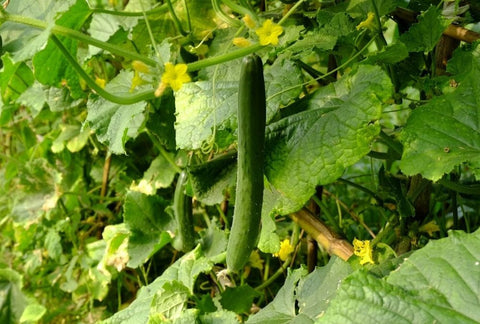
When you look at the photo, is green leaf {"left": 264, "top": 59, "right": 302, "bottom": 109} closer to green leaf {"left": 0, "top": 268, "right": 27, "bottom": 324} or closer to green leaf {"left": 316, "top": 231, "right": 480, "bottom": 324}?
green leaf {"left": 316, "top": 231, "right": 480, "bottom": 324}

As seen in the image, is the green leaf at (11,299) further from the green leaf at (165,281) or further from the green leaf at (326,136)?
the green leaf at (326,136)

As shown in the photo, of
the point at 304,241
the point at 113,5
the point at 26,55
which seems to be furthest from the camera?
the point at 113,5

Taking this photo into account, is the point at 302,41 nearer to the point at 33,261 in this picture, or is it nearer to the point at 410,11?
the point at 410,11

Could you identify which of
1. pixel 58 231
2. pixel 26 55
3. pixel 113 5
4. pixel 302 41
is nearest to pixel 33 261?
pixel 58 231

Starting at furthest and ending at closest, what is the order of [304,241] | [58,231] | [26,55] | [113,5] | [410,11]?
[58,231] → [113,5] → [304,241] → [410,11] → [26,55]

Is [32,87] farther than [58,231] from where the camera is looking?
No

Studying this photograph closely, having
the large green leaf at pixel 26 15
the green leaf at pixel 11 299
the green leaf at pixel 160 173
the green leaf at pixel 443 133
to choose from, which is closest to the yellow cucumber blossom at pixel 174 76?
the large green leaf at pixel 26 15

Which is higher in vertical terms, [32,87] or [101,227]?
[32,87]
